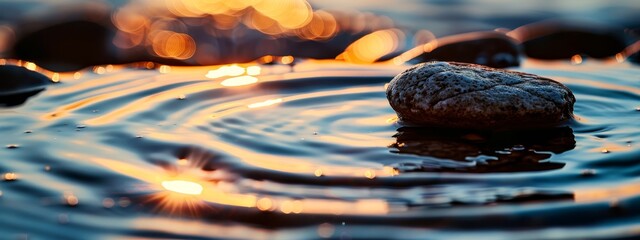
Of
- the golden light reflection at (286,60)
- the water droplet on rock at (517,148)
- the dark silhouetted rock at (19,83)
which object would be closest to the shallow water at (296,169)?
the water droplet on rock at (517,148)

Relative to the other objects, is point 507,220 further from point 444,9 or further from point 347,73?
point 444,9

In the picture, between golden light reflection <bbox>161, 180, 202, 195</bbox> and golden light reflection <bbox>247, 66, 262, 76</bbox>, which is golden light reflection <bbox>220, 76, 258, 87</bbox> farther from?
golden light reflection <bbox>161, 180, 202, 195</bbox>

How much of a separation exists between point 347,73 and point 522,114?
6.95ft

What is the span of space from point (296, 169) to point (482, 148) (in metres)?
1.20

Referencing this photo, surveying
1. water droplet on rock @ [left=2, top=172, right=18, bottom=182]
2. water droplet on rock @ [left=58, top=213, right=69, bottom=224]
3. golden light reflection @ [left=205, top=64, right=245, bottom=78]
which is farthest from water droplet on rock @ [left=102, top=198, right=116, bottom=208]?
golden light reflection @ [left=205, top=64, right=245, bottom=78]

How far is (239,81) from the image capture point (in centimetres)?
652

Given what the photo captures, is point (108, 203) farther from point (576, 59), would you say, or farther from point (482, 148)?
point (576, 59)

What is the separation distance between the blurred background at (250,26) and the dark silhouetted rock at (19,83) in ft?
3.80

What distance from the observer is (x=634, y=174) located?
4.03 meters

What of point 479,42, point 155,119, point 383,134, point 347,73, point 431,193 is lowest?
point 431,193

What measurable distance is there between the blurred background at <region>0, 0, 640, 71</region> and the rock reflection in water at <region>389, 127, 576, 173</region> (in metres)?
3.89

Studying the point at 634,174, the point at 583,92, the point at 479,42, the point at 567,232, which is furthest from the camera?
the point at 479,42

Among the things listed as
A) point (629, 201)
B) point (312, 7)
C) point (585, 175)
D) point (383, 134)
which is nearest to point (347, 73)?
point (383, 134)

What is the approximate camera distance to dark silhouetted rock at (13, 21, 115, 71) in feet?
28.3
